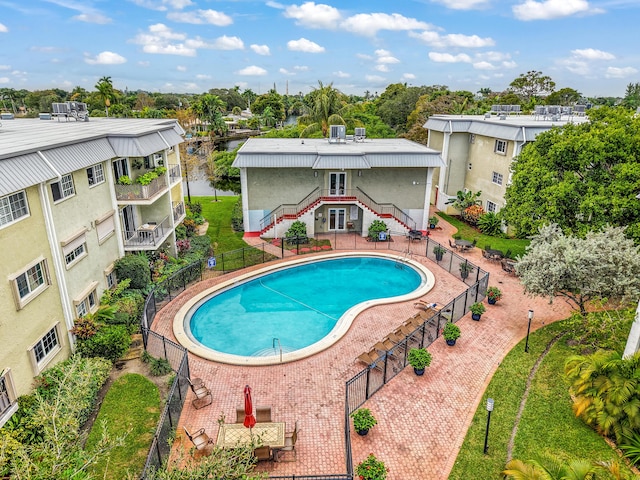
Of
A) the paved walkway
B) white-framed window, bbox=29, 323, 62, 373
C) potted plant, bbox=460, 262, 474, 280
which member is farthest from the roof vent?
white-framed window, bbox=29, 323, 62, 373

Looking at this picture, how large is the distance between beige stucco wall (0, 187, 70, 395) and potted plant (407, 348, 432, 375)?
13475 mm

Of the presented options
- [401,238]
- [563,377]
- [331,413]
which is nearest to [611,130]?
[563,377]

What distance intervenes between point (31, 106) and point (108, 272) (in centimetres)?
12864

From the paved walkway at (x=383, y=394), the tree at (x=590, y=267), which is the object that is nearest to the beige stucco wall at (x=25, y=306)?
the paved walkway at (x=383, y=394)

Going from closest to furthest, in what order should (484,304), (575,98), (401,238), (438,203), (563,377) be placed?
(563,377) < (484,304) < (401,238) < (438,203) < (575,98)

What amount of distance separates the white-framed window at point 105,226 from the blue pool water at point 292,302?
567cm

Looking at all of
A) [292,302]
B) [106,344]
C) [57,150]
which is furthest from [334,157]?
[106,344]

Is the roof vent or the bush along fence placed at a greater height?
the roof vent

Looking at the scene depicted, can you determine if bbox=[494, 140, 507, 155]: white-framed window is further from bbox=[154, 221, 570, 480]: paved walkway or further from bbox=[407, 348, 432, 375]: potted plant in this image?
bbox=[407, 348, 432, 375]: potted plant

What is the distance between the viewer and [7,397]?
12.5 m

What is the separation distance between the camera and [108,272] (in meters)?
19.8

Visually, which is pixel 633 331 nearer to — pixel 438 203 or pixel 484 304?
pixel 484 304

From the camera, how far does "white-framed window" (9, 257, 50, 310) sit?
513 inches

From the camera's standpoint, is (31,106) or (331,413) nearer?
(331,413)
